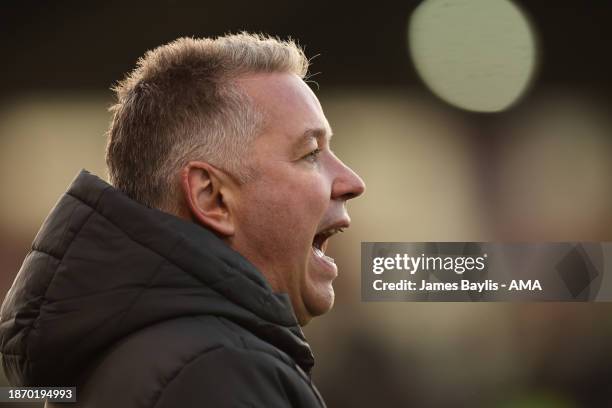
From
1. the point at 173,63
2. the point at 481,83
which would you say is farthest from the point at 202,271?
the point at 481,83

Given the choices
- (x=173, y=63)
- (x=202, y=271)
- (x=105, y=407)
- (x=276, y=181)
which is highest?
(x=173, y=63)

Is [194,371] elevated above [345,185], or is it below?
below

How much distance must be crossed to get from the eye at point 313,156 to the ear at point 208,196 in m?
0.09

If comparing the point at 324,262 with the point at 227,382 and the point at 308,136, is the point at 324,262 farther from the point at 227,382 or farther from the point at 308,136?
the point at 227,382

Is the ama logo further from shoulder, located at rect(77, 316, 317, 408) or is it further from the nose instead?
shoulder, located at rect(77, 316, 317, 408)

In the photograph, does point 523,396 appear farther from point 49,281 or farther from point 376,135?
point 49,281

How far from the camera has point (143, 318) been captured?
66 centimetres

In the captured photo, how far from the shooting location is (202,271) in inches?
26.7

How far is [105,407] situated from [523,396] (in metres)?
2.25

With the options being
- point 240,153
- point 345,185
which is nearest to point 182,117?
point 240,153

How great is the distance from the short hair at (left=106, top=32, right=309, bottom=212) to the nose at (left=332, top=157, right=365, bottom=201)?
0.10 meters

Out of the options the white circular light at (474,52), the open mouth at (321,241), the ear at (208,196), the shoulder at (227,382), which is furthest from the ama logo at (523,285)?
the shoulder at (227,382)

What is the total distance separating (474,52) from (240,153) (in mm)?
2198

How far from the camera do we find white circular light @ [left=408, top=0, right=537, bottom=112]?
2816 millimetres
